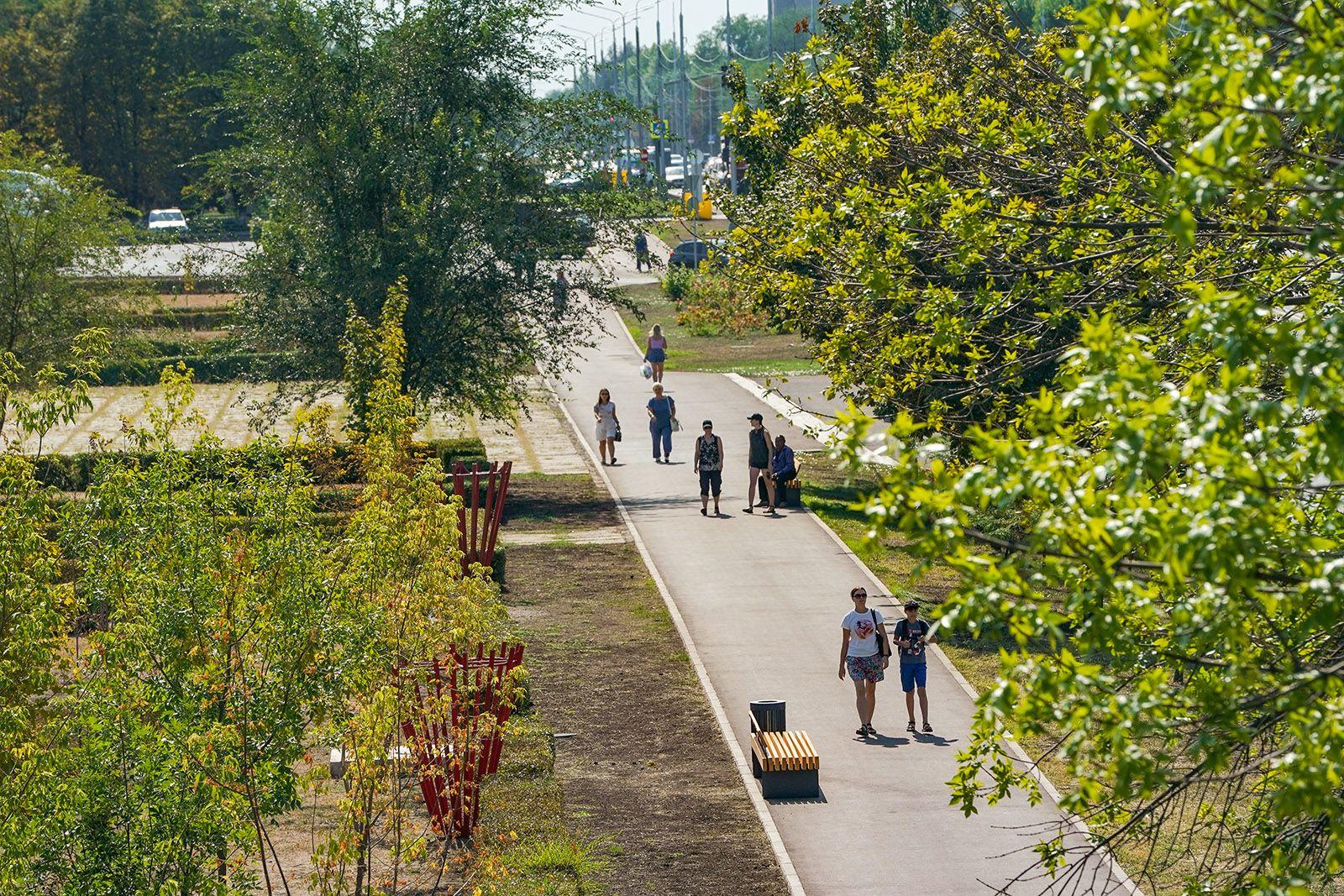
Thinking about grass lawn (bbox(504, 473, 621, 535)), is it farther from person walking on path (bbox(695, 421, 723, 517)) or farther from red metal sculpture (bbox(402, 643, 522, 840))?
red metal sculpture (bbox(402, 643, 522, 840))

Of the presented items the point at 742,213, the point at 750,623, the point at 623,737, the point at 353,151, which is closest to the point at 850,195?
the point at 623,737

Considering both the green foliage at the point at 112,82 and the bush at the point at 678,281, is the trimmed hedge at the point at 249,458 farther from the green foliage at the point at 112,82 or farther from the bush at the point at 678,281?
the green foliage at the point at 112,82

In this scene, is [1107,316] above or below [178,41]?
below

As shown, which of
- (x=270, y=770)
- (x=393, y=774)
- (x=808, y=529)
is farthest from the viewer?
(x=808, y=529)

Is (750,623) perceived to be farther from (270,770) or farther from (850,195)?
(270,770)

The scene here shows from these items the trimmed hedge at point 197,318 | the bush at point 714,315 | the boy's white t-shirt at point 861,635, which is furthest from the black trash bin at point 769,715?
the trimmed hedge at point 197,318

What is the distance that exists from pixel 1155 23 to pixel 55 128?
8241 cm

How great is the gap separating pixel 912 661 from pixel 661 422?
1554 cm

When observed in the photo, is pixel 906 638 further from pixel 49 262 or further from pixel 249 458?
pixel 49 262

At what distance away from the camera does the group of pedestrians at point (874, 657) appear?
50.5 ft

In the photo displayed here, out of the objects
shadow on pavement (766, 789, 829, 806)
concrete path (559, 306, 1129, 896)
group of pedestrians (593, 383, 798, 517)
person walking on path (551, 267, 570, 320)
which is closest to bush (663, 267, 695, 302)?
concrete path (559, 306, 1129, 896)

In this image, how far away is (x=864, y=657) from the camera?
50.8 ft

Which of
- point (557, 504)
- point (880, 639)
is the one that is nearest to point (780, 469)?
point (557, 504)

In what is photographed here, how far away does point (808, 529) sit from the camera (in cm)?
2491
